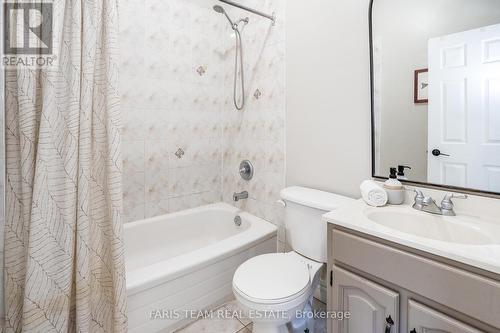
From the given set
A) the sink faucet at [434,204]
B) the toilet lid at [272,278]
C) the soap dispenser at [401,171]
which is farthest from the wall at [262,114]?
the sink faucet at [434,204]

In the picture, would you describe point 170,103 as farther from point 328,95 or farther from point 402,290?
point 402,290

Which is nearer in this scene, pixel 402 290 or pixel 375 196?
pixel 402 290

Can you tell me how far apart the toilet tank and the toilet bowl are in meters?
0.08

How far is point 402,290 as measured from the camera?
36.0 inches

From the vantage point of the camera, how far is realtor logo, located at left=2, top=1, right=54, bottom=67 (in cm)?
95

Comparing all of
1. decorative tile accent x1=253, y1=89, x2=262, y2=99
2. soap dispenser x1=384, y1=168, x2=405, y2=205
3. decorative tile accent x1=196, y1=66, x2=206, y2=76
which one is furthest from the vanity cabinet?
decorative tile accent x1=196, y1=66, x2=206, y2=76

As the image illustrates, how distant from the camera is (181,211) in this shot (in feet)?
7.31

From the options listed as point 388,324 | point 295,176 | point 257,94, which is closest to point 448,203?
point 388,324

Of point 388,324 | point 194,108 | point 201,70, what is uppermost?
point 201,70

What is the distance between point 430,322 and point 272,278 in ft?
2.13

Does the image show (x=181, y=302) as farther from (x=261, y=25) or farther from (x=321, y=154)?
(x=261, y=25)

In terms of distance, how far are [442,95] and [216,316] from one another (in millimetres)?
1744

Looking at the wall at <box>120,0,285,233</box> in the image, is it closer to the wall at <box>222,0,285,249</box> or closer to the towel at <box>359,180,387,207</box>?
the wall at <box>222,0,285,249</box>

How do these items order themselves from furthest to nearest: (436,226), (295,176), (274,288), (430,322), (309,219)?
(295,176), (309,219), (274,288), (436,226), (430,322)
